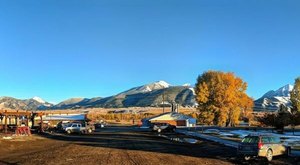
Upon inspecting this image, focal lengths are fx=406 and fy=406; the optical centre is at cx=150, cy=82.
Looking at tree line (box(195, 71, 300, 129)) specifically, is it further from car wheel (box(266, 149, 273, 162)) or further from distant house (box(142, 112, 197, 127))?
car wheel (box(266, 149, 273, 162))

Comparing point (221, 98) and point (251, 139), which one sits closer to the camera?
point (251, 139)

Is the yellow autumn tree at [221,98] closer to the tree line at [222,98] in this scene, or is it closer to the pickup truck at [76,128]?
the tree line at [222,98]

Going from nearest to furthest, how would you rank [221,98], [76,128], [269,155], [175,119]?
[269,155]
[76,128]
[221,98]
[175,119]

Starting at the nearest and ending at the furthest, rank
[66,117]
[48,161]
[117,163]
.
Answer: [117,163], [48,161], [66,117]

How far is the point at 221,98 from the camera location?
93000 mm

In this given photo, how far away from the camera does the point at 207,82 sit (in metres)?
96.3

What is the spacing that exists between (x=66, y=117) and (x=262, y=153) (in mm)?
96118

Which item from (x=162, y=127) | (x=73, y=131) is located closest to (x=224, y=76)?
(x=162, y=127)

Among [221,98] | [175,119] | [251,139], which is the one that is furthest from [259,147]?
[175,119]

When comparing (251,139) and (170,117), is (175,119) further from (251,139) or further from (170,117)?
(251,139)

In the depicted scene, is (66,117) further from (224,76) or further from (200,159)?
(200,159)

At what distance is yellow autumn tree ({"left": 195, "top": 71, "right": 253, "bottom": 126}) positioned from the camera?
9300cm

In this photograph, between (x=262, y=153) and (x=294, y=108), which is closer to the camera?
(x=262, y=153)

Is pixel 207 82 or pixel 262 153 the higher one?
pixel 207 82
